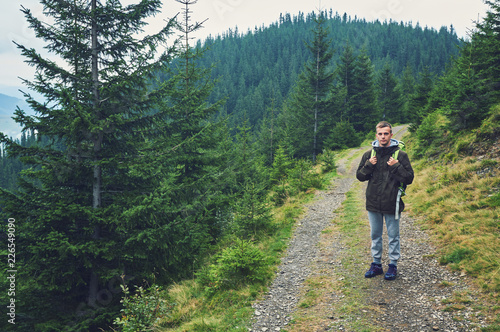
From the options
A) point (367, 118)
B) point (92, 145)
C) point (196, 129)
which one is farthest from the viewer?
point (367, 118)

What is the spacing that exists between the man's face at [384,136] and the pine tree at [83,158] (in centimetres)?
613

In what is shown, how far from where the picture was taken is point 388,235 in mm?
4789

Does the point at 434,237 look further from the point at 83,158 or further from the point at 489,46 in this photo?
the point at 489,46

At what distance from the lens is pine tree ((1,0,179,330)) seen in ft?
20.7

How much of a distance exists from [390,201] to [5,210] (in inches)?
344

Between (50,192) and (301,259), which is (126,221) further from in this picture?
(301,259)

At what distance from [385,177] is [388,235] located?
42.2 inches

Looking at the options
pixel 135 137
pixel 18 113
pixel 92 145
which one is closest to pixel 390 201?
pixel 135 137

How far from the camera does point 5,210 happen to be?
6.40 metres

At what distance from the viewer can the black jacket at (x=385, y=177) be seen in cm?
459

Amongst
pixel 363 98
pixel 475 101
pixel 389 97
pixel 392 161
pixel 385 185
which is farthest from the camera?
pixel 389 97

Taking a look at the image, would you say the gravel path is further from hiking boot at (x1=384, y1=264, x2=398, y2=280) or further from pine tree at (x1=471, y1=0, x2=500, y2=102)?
pine tree at (x1=471, y1=0, x2=500, y2=102)

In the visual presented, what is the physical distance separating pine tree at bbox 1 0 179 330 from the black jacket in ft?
19.2

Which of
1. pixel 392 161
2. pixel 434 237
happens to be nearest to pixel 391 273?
pixel 392 161
